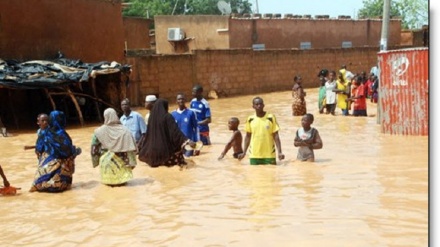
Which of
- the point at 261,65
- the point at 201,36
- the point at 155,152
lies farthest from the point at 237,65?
the point at 155,152

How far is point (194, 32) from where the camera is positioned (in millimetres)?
30969

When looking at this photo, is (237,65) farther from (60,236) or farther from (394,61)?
(60,236)

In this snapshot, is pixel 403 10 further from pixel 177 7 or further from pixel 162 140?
pixel 162 140

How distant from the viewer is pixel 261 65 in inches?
1115

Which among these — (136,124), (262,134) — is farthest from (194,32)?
(262,134)

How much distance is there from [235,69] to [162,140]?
1820 centimetres

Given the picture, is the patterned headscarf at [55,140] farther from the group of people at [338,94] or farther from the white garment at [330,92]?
the white garment at [330,92]

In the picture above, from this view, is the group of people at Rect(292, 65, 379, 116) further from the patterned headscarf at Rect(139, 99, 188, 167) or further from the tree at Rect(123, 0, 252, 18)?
the tree at Rect(123, 0, 252, 18)

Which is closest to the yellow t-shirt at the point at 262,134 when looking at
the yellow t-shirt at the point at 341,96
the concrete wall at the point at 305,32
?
the yellow t-shirt at the point at 341,96

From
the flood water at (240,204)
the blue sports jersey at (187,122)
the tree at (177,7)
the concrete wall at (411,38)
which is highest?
the tree at (177,7)

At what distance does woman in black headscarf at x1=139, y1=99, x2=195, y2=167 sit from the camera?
29.3ft

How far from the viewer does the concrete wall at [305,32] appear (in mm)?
30781

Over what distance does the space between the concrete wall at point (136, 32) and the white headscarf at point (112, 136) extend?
22438 millimetres

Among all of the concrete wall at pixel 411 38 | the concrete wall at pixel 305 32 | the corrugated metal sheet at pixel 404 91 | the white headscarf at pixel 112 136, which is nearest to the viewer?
the white headscarf at pixel 112 136
